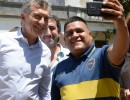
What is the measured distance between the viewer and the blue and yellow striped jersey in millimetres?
2854

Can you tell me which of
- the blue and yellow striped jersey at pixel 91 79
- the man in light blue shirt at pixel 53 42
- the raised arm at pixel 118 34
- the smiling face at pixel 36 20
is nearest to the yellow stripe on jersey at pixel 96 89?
the blue and yellow striped jersey at pixel 91 79

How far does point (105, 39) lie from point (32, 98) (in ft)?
52.0

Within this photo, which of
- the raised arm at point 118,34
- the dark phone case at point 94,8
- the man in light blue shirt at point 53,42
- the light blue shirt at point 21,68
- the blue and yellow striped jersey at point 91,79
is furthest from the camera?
the man in light blue shirt at point 53,42

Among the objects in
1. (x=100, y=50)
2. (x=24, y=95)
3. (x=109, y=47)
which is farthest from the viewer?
(x=24, y=95)

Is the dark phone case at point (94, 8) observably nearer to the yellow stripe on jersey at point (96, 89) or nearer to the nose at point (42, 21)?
the yellow stripe on jersey at point (96, 89)

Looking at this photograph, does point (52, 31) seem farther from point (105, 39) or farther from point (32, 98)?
point (105, 39)

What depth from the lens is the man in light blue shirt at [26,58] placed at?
11.1 ft

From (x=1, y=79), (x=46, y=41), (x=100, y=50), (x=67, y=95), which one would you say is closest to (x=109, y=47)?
(x=100, y=50)

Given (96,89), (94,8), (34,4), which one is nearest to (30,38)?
(34,4)

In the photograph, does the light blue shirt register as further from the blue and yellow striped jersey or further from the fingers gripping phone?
the fingers gripping phone

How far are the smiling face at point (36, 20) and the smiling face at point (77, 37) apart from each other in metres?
0.29

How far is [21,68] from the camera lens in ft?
11.1

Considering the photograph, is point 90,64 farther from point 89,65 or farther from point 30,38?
point 30,38

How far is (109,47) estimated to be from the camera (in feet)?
9.03
